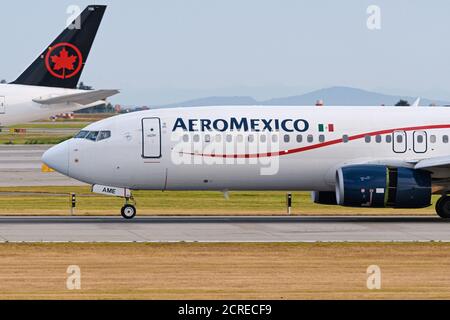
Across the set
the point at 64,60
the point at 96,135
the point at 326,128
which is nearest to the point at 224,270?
the point at 96,135

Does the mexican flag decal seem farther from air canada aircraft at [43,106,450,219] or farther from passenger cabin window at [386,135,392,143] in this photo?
passenger cabin window at [386,135,392,143]

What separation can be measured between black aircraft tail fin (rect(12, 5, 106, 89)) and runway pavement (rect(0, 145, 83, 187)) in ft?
20.1

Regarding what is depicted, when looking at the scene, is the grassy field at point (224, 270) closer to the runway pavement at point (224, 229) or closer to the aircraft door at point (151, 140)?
the runway pavement at point (224, 229)

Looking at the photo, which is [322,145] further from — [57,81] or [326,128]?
[57,81]

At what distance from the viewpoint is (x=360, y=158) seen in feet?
137

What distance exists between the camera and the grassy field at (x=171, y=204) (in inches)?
1852

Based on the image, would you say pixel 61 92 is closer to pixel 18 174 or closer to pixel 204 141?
pixel 18 174

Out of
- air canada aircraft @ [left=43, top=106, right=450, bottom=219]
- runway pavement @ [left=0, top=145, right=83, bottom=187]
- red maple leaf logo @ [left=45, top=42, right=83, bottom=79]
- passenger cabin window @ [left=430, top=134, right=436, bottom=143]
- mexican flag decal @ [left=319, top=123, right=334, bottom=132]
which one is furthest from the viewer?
red maple leaf logo @ [left=45, top=42, right=83, bottom=79]

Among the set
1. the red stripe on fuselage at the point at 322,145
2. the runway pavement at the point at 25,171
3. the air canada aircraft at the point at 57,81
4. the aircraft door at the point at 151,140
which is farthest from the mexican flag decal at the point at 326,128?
the air canada aircraft at the point at 57,81

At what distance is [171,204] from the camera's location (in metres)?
51.9

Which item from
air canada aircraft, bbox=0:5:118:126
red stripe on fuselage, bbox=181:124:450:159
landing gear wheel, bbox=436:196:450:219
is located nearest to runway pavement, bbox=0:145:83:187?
air canada aircraft, bbox=0:5:118:126

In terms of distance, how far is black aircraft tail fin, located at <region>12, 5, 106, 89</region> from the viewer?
74.8m

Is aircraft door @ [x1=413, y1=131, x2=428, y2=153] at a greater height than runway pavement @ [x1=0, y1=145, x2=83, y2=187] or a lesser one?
greater
